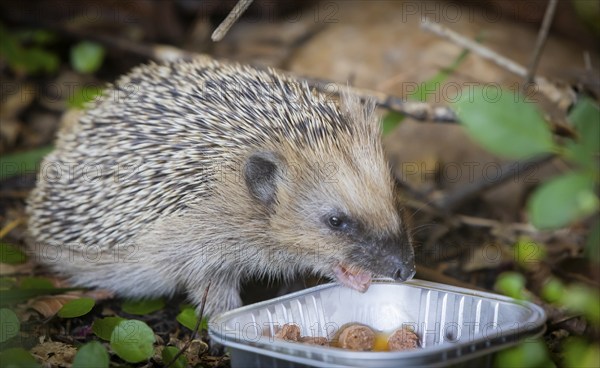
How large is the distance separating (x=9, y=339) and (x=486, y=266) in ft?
8.68

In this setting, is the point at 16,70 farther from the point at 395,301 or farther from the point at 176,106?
the point at 395,301

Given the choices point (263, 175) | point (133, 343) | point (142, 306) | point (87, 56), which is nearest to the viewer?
point (133, 343)

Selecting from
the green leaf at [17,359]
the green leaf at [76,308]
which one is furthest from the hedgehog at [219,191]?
the green leaf at [17,359]

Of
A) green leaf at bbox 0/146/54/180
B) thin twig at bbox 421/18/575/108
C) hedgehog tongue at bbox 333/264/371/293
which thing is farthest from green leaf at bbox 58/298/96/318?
thin twig at bbox 421/18/575/108

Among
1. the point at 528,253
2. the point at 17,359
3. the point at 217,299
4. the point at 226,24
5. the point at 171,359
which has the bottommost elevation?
the point at 17,359

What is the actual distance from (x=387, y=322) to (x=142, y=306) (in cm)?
137

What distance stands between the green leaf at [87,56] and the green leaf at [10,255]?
230cm

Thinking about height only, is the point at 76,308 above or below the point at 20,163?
below

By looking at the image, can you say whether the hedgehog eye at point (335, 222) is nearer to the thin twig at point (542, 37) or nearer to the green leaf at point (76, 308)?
the green leaf at point (76, 308)

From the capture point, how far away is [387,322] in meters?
3.19

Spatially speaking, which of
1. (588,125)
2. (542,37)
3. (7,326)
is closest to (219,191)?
(7,326)

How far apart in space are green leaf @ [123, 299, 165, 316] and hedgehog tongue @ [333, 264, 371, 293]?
43.8 inches

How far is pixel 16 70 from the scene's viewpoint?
6.02 metres

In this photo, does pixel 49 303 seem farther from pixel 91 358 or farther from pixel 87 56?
pixel 87 56
